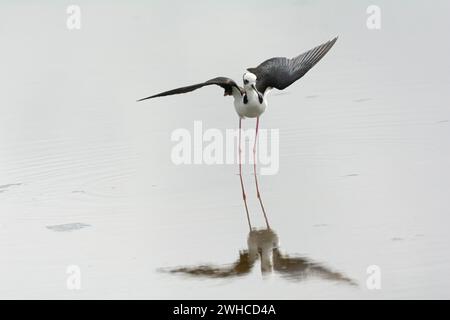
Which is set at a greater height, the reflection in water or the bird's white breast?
the bird's white breast

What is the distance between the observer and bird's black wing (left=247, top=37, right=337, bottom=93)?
401 inches

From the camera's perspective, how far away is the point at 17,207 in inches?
351

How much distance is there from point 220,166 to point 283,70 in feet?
4.15

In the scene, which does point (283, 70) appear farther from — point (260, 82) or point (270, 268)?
point (270, 268)

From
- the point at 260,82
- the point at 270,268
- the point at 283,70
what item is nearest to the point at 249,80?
the point at 260,82

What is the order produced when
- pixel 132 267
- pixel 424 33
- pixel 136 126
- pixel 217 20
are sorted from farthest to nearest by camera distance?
pixel 217 20, pixel 424 33, pixel 136 126, pixel 132 267

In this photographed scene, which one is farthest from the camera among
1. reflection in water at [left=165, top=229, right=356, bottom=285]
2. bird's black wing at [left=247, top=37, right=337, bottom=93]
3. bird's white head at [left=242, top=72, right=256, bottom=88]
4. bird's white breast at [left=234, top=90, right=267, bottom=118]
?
bird's black wing at [left=247, top=37, right=337, bottom=93]

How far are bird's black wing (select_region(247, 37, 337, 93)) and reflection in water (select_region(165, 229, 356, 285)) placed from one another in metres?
2.78

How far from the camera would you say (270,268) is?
7.27m

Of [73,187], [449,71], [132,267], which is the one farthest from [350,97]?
[132,267]

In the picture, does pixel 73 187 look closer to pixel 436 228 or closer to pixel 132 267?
pixel 132 267

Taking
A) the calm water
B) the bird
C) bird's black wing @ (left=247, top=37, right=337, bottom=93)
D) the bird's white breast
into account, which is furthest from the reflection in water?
bird's black wing @ (left=247, top=37, right=337, bottom=93)

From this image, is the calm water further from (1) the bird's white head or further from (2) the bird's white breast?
(1) the bird's white head
